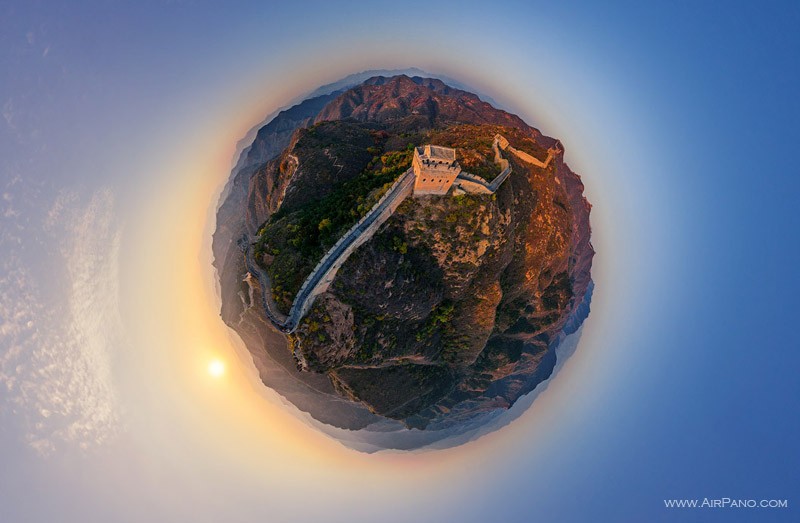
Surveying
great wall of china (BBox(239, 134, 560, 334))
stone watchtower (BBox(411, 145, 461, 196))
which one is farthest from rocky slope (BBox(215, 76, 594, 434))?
stone watchtower (BBox(411, 145, 461, 196))

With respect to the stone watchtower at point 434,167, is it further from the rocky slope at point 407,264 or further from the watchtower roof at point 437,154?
the rocky slope at point 407,264

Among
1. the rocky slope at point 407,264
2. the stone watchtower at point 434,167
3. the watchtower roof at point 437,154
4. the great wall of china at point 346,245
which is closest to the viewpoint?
the watchtower roof at point 437,154

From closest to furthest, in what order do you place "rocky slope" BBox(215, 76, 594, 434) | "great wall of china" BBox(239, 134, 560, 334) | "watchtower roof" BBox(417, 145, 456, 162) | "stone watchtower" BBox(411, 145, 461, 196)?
"watchtower roof" BBox(417, 145, 456, 162) < "stone watchtower" BBox(411, 145, 461, 196) < "great wall of china" BBox(239, 134, 560, 334) < "rocky slope" BBox(215, 76, 594, 434)

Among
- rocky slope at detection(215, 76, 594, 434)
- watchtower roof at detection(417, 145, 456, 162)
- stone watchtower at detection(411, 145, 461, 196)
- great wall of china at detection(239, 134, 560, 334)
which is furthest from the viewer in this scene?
rocky slope at detection(215, 76, 594, 434)

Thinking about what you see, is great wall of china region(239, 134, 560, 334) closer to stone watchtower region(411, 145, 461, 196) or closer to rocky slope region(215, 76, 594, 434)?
rocky slope region(215, 76, 594, 434)

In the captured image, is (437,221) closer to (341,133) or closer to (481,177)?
(481,177)

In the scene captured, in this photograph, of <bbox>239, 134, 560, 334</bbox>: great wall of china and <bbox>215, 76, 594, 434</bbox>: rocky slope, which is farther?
<bbox>215, 76, 594, 434</bbox>: rocky slope

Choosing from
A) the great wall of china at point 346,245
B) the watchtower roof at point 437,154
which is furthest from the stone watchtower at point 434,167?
the great wall of china at point 346,245
